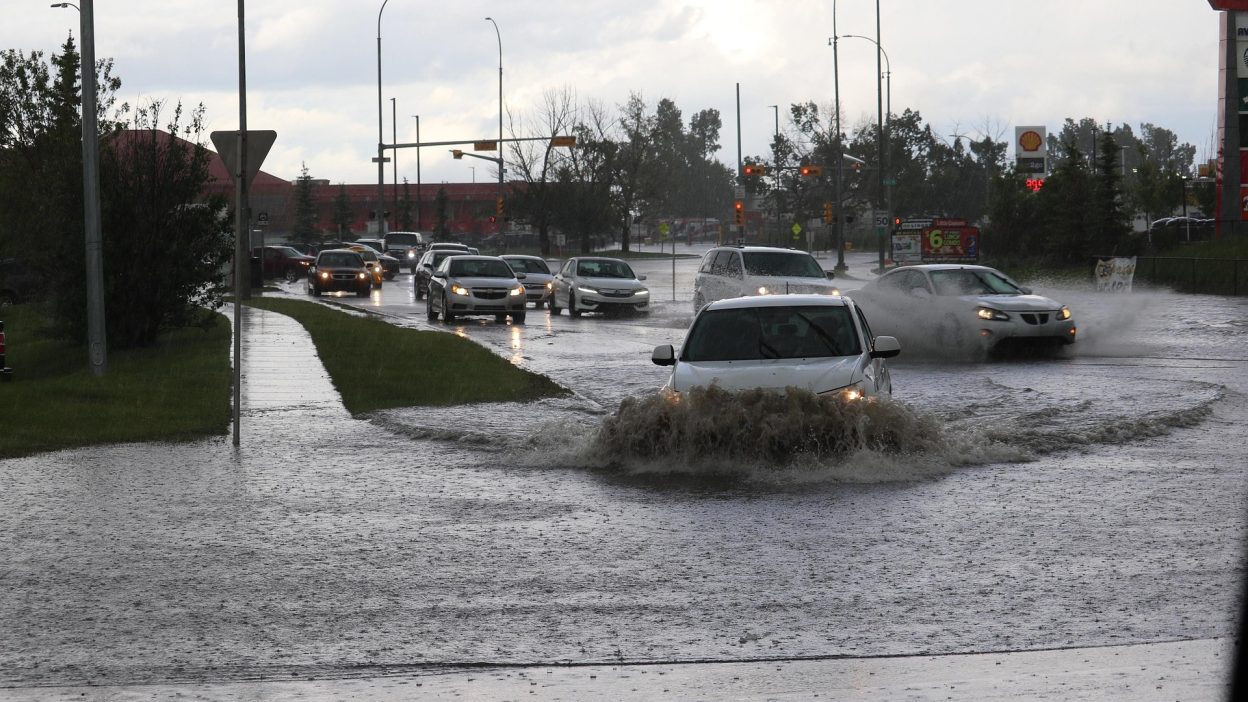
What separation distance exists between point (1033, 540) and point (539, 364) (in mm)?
15719

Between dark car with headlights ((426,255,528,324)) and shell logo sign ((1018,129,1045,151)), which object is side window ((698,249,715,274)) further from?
shell logo sign ((1018,129,1045,151))

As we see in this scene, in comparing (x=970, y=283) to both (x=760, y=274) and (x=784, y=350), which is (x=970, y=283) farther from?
(x=784, y=350)

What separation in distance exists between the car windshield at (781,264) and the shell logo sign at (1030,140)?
5862cm

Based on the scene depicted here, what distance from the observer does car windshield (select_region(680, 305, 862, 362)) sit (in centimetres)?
1345

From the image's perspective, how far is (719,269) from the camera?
3269 centimetres

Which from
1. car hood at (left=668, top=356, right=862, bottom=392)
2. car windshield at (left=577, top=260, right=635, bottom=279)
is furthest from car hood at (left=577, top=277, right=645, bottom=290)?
car hood at (left=668, top=356, right=862, bottom=392)

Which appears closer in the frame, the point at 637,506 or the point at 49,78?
the point at 637,506

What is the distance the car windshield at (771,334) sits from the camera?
44.1 feet

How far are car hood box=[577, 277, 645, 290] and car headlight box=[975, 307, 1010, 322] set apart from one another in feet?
53.0

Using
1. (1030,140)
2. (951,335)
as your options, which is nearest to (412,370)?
(951,335)

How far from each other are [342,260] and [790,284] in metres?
27.3

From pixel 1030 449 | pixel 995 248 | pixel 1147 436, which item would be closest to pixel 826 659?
pixel 1030 449

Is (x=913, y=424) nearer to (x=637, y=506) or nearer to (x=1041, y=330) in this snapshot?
(x=637, y=506)

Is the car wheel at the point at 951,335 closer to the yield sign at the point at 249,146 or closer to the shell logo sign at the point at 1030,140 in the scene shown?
the yield sign at the point at 249,146
